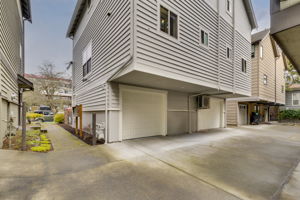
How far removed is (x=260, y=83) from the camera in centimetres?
1270

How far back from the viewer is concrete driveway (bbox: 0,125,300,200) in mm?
2432

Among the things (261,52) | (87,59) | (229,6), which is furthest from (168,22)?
(261,52)

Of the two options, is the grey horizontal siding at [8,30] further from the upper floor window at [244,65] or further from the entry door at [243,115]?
the entry door at [243,115]

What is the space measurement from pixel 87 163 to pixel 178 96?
580 cm

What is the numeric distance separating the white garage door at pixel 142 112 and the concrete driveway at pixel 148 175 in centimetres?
197

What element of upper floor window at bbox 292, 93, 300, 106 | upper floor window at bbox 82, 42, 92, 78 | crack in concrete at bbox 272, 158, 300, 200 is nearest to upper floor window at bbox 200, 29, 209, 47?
crack in concrete at bbox 272, 158, 300, 200

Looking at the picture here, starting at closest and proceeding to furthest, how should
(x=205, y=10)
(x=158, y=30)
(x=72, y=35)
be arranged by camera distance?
(x=158, y=30), (x=205, y=10), (x=72, y=35)

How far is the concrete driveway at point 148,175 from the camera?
243cm

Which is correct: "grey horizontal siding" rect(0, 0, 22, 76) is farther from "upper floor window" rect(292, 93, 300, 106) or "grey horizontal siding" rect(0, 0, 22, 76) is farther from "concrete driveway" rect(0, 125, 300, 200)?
"upper floor window" rect(292, 93, 300, 106)

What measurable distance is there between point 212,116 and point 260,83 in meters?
5.96

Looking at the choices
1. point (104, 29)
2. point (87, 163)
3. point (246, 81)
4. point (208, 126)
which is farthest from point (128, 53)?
point (246, 81)

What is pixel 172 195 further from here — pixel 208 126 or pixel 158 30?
pixel 208 126

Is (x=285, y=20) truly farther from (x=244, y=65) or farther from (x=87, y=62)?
(x=244, y=65)

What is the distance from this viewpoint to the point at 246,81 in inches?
393
